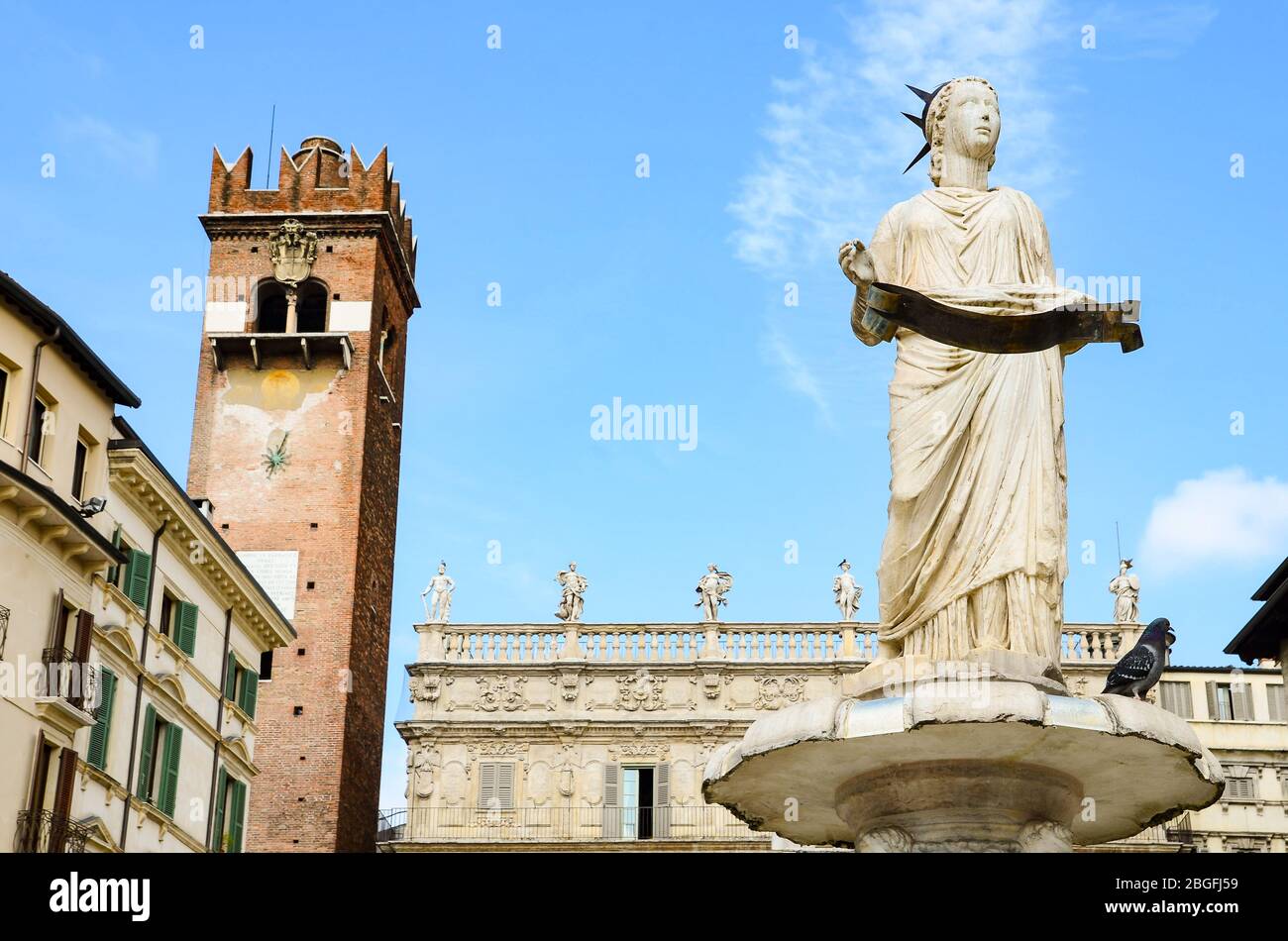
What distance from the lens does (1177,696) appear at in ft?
166

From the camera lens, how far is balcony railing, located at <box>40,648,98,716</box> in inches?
1048

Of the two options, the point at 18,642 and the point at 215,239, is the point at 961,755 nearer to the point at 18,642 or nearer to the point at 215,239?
the point at 18,642

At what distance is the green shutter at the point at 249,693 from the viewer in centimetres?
3813

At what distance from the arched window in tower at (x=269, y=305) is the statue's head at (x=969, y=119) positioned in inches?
1706

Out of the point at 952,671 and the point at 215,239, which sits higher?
the point at 215,239

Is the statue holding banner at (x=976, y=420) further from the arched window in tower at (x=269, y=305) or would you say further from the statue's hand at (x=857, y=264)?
the arched window in tower at (x=269, y=305)

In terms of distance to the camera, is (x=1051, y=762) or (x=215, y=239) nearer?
(x=1051, y=762)

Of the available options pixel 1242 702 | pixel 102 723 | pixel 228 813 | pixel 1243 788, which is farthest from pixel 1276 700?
pixel 102 723

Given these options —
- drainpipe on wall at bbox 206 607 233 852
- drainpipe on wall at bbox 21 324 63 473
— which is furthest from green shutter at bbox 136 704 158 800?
drainpipe on wall at bbox 21 324 63 473

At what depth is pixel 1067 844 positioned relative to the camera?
10.1m

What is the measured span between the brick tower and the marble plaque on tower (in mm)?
46
